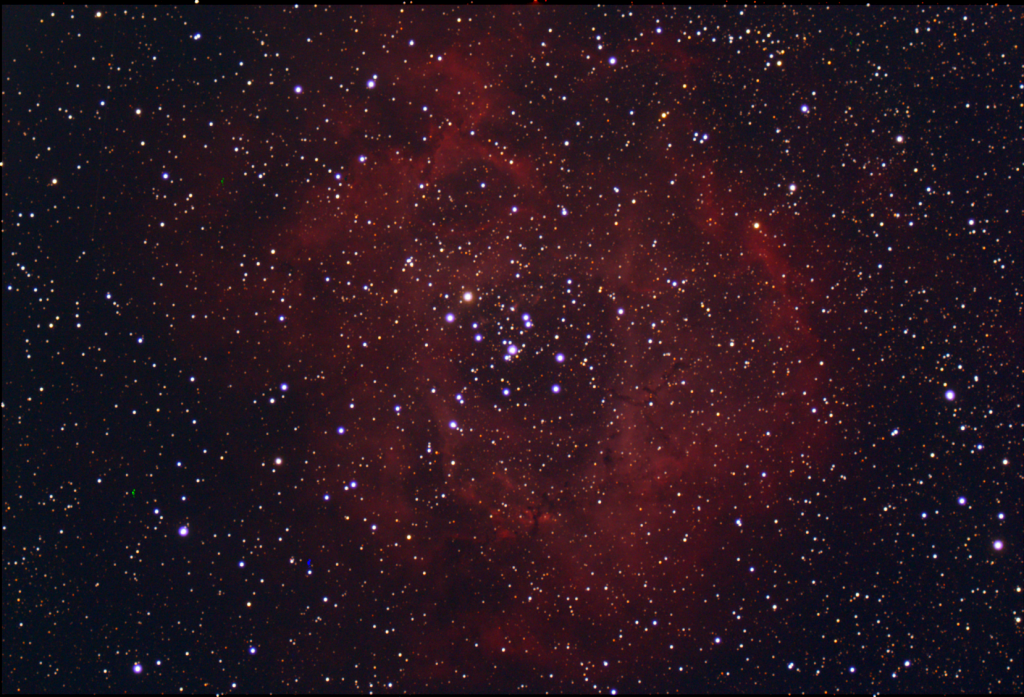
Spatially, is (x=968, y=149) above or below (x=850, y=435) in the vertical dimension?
above

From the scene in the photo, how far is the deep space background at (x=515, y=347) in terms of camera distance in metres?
0.55

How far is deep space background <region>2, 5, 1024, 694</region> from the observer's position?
0.55m

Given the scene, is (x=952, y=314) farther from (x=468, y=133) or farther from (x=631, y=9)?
(x=468, y=133)

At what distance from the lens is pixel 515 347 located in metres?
0.57

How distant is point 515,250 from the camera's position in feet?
1.85

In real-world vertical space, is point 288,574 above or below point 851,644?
above

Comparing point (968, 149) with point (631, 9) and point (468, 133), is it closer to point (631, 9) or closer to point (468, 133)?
point (631, 9)

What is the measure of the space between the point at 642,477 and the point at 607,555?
125mm

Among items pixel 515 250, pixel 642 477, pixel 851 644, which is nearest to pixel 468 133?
pixel 515 250

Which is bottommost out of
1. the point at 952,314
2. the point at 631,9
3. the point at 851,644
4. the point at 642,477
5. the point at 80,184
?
the point at 851,644

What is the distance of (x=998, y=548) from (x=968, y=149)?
1.91 ft

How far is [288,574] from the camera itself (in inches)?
22.6

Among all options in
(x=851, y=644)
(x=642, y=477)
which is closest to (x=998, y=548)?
(x=851, y=644)

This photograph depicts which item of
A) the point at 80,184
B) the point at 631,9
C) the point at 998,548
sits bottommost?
the point at 998,548
